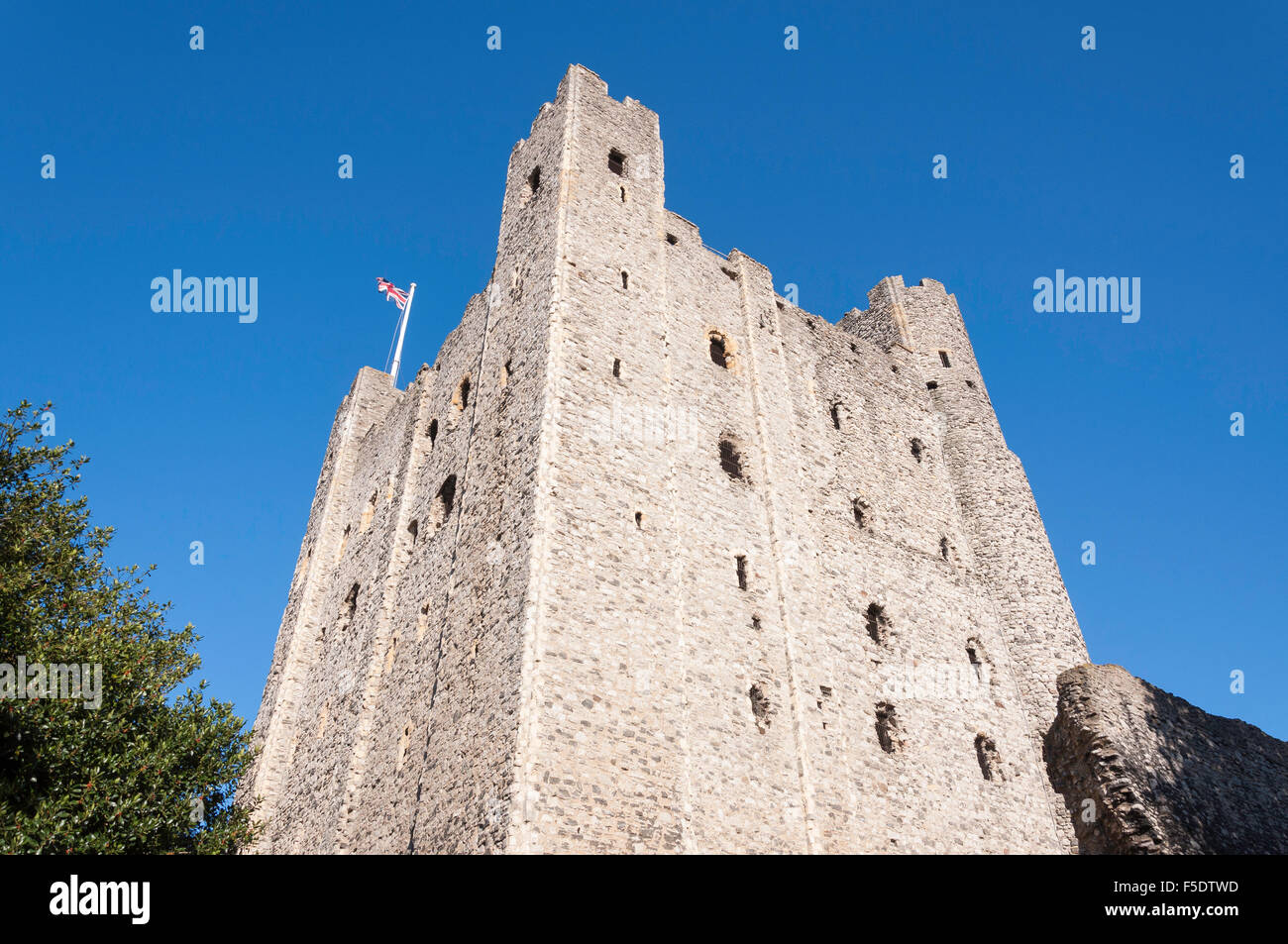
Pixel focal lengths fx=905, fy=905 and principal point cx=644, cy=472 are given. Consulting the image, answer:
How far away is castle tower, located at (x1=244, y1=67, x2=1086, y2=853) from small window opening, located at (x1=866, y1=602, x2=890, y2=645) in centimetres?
16

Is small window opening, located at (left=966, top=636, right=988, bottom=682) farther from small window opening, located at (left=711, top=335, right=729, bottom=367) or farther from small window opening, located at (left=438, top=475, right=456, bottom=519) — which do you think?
small window opening, located at (left=438, top=475, right=456, bottom=519)

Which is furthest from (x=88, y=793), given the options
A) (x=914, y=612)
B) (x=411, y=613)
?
(x=914, y=612)

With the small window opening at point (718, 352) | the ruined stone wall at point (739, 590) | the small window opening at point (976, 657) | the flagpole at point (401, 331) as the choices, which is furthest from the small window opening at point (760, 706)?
the flagpole at point (401, 331)

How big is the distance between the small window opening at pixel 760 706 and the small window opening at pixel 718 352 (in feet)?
29.0

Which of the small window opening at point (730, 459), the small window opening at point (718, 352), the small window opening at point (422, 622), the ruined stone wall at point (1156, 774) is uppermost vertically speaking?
the small window opening at point (718, 352)

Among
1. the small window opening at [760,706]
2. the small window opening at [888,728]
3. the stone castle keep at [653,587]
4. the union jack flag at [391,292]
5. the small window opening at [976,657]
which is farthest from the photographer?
the union jack flag at [391,292]

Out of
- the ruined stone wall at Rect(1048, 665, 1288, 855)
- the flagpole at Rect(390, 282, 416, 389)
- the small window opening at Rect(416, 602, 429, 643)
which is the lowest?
the ruined stone wall at Rect(1048, 665, 1288, 855)

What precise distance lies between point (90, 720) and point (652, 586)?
931cm

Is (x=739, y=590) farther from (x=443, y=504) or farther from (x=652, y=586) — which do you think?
(x=443, y=504)

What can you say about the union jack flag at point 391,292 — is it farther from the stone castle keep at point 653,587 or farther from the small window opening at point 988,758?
the small window opening at point 988,758

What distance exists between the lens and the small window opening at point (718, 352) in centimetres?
2262

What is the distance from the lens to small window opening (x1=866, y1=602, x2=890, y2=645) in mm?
20922

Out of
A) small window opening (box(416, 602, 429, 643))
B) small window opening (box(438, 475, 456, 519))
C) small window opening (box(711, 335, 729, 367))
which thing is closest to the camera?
small window opening (box(416, 602, 429, 643))

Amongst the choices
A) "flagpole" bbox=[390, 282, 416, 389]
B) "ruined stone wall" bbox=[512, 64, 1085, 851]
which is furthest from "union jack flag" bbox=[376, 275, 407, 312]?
"ruined stone wall" bbox=[512, 64, 1085, 851]
